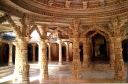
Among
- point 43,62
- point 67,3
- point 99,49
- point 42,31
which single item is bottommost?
point 43,62

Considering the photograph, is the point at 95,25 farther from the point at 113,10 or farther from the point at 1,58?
the point at 1,58

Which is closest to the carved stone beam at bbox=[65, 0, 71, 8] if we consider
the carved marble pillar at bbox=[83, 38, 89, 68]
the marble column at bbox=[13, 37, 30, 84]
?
the marble column at bbox=[13, 37, 30, 84]

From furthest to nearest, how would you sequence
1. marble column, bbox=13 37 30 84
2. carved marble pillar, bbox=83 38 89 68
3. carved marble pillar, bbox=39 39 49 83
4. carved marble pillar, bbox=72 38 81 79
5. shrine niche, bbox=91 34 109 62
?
shrine niche, bbox=91 34 109 62 → carved marble pillar, bbox=83 38 89 68 → carved marble pillar, bbox=39 39 49 83 → carved marble pillar, bbox=72 38 81 79 → marble column, bbox=13 37 30 84

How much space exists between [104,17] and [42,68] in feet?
16.0

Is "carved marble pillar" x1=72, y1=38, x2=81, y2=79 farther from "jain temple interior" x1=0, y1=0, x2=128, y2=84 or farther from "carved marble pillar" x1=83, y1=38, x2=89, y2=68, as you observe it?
"carved marble pillar" x1=83, y1=38, x2=89, y2=68

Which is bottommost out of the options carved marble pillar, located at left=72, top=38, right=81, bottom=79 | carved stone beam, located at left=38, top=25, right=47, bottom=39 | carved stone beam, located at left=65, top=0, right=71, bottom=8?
carved marble pillar, located at left=72, top=38, right=81, bottom=79

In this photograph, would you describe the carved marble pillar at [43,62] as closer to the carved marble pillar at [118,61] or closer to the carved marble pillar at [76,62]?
the carved marble pillar at [76,62]

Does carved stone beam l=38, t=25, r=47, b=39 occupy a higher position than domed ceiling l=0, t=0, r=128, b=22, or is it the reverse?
domed ceiling l=0, t=0, r=128, b=22

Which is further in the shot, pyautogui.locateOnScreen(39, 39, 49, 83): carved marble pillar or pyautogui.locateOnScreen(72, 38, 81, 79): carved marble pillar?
pyautogui.locateOnScreen(39, 39, 49, 83): carved marble pillar

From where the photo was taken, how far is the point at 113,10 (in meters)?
9.20

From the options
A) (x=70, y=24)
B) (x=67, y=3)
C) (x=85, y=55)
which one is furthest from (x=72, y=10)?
(x=85, y=55)

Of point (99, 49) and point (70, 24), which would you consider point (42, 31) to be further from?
point (99, 49)

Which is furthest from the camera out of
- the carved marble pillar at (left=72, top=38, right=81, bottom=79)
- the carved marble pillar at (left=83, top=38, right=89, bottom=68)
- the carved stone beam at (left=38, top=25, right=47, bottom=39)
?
the carved marble pillar at (left=83, top=38, right=89, bottom=68)

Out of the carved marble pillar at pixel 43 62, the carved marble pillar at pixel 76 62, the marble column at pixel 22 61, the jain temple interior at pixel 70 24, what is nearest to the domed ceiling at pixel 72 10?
the jain temple interior at pixel 70 24
